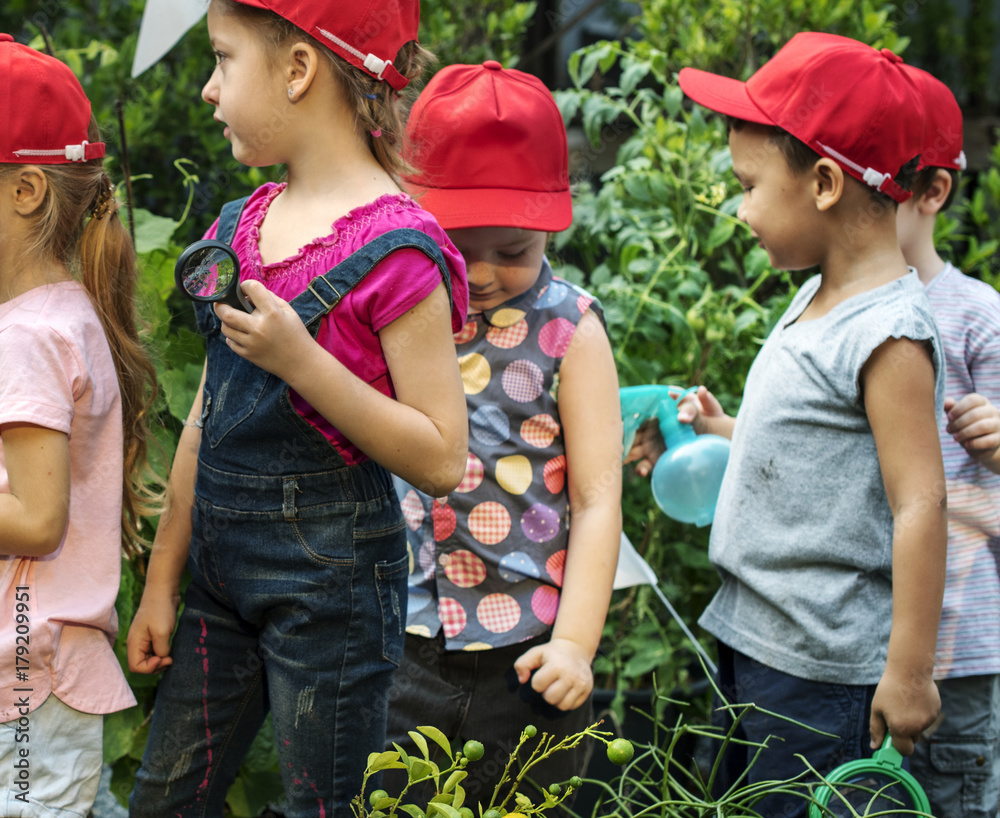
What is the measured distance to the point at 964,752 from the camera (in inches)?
69.3

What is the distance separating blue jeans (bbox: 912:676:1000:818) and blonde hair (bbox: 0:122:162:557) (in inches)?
53.3

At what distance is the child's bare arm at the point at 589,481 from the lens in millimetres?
1552

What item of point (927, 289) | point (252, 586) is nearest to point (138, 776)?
point (252, 586)

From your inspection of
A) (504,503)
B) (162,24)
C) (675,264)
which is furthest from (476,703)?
(675,264)

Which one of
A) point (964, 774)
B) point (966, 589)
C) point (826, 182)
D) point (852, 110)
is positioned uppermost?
point (852, 110)

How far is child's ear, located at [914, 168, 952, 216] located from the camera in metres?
1.88

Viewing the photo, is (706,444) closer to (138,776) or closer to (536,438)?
(536,438)

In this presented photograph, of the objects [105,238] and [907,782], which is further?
[105,238]

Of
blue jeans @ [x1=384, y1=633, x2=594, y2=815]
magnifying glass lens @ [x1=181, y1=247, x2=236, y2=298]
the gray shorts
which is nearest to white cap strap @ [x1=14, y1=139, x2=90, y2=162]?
magnifying glass lens @ [x1=181, y1=247, x2=236, y2=298]

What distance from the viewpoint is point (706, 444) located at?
187 centimetres

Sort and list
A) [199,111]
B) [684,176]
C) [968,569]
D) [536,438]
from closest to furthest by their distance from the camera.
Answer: [536,438] → [968,569] → [684,176] → [199,111]

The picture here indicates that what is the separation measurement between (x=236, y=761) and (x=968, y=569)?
1.25 m

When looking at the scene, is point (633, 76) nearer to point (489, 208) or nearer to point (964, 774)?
point (489, 208)

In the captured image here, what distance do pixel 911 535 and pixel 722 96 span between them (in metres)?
0.80
